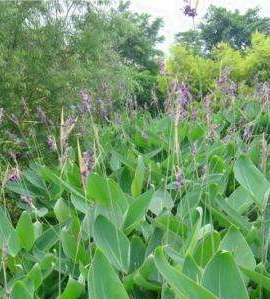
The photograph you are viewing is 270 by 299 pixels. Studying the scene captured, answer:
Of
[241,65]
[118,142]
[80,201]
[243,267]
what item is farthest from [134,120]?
[241,65]

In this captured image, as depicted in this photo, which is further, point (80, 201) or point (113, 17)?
point (113, 17)

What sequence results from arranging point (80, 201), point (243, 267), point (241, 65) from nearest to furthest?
point (243, 267) < point (80, 201) < point (241, 65)

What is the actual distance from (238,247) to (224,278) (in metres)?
0.28

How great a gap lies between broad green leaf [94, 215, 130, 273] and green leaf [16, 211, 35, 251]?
0.89 feet

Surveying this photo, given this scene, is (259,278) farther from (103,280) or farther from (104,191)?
(104,191)

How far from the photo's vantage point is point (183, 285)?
1119 millimetres

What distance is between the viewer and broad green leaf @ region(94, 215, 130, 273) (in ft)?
5.20

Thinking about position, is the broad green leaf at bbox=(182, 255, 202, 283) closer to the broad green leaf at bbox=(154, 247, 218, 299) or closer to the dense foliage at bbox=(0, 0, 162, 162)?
the broad green leaf at bbox=(154, 247, 218, 299)

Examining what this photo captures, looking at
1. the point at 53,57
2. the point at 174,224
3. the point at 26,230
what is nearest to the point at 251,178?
the point at 174,224

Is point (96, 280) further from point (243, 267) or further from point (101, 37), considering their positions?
point (101, 37)

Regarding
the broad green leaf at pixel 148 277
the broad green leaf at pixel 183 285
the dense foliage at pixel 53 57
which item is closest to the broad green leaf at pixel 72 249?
the broad green leaf at pixel 148 277

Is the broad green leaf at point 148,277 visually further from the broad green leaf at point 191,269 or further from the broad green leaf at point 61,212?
the broad green leaf at point 61,212

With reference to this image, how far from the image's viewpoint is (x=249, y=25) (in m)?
30.0

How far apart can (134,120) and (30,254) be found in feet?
9.65
